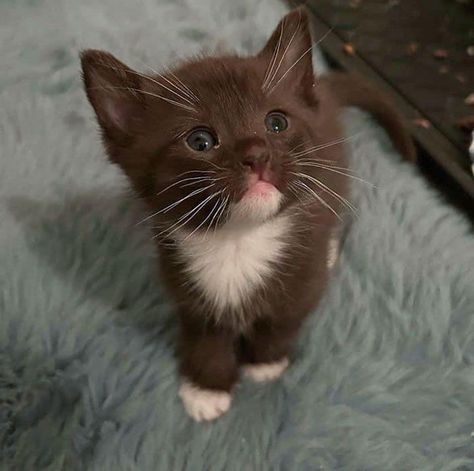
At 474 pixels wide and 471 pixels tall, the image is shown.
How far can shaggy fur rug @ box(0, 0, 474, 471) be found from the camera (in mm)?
937

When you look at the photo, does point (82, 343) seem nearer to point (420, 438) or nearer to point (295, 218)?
point (295, 218)

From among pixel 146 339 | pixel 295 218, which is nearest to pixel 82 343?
pixel 146 339

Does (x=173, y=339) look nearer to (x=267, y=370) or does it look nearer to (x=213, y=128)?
(x=267, y=370)

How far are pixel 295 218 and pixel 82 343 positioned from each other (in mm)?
419

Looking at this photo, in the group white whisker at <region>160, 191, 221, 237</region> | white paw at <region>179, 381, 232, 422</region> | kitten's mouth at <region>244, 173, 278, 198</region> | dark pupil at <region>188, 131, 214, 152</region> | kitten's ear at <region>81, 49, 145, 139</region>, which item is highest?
kitten's ear at <region>81, 49, 145, 139</region>

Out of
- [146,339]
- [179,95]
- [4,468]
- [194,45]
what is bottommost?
[4,468]

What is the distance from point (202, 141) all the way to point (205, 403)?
17.5 inches

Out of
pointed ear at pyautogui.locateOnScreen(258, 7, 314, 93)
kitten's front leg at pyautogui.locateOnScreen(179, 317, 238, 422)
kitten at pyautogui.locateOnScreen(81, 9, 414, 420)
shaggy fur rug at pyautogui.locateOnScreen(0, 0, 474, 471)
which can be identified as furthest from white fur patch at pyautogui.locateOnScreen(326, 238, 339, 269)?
pointed ear at pyautogui.locateOnScreen(258, 7, 314, 93)

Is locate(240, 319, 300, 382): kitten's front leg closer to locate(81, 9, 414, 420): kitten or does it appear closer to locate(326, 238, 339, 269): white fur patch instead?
locate(81, 9, 414, 420): kitten

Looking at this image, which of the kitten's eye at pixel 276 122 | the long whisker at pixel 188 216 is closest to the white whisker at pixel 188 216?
the long whisker at pixel 188 216

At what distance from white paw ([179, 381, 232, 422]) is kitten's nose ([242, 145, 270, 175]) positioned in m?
0.44

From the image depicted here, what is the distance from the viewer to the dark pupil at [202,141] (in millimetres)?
749

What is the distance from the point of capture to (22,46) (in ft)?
5.04

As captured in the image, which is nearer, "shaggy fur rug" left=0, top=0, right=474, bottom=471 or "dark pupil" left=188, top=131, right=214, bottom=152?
"dark pupil" left=188, top=131, right=214, bottom=152
